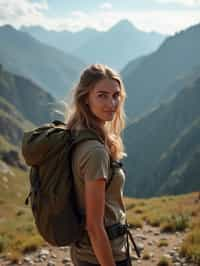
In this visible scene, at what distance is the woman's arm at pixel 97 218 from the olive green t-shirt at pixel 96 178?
10 centimetres

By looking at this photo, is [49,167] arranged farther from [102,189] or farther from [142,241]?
[142,241]

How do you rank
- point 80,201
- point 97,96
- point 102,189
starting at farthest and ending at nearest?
point 97,96, point 80,201, point 102,189

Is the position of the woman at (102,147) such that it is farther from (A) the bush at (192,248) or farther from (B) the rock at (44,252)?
(B) the rock at (44,252)

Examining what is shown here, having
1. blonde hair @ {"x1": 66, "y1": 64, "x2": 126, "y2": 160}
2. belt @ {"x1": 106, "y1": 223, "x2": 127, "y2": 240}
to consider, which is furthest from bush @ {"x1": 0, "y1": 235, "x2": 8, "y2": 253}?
blonde hair @ {"x1": 66, "y1": 64, "x2": 126, "y2": 160}

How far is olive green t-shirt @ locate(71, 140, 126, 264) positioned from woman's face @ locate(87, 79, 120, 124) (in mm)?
539

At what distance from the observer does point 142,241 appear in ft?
41.2

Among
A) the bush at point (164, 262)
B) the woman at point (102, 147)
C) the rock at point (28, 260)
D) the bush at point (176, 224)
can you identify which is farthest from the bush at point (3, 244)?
the woman at point (102, 147)

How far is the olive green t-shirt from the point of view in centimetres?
417

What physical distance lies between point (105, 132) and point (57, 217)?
1117 mm

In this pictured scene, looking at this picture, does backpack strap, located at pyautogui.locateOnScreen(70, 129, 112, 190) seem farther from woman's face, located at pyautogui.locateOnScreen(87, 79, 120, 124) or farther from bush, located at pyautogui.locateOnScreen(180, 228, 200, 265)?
bush, located at pyautogui.locateOnScreen(180, 228, 200, 265)

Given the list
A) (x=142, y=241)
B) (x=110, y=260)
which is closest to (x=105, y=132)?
(x=110, y=260)

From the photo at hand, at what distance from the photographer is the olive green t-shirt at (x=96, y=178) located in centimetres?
417

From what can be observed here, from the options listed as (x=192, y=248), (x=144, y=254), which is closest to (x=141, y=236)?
(x=144, y=254)

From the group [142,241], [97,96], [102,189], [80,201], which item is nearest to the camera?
[102,189]
